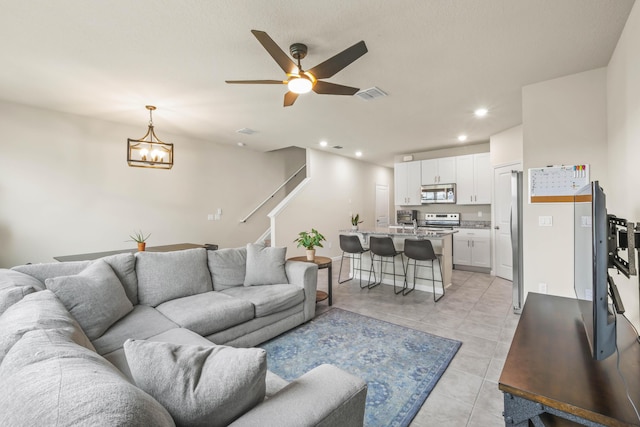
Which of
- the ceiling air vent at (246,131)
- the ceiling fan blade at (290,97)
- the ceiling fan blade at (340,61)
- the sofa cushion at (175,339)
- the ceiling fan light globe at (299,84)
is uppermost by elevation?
the ceiling air vent at (246,131)

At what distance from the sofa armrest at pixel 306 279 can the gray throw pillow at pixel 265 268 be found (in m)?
0.08

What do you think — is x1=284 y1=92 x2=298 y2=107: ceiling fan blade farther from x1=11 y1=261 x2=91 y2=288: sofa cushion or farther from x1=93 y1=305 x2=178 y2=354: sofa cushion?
x1=11 y1=261 x2=91 y2=288: sofa cushion

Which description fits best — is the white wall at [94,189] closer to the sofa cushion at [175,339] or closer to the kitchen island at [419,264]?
the kitchen island at [419,264]

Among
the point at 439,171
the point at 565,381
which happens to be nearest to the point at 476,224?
the point at 439,171

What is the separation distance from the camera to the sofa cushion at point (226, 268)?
2.98 metres

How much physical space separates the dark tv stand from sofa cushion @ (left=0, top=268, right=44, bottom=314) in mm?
2269

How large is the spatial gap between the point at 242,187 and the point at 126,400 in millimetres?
6024

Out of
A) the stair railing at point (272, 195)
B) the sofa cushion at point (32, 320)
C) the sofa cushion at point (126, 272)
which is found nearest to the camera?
the sofa cushion at point (32, 320)

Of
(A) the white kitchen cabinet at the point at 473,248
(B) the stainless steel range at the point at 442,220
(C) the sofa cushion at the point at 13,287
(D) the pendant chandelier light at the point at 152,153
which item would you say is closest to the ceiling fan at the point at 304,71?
(C) the sofa cushion at the point at 13,287

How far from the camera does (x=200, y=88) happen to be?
3248 mm

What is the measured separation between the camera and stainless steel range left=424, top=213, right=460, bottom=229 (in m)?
6.16

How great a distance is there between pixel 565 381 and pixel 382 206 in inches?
309

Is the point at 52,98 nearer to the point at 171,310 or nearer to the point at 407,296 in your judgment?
the point at 171,310

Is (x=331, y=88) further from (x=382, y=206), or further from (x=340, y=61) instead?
(x=382, y=206)
